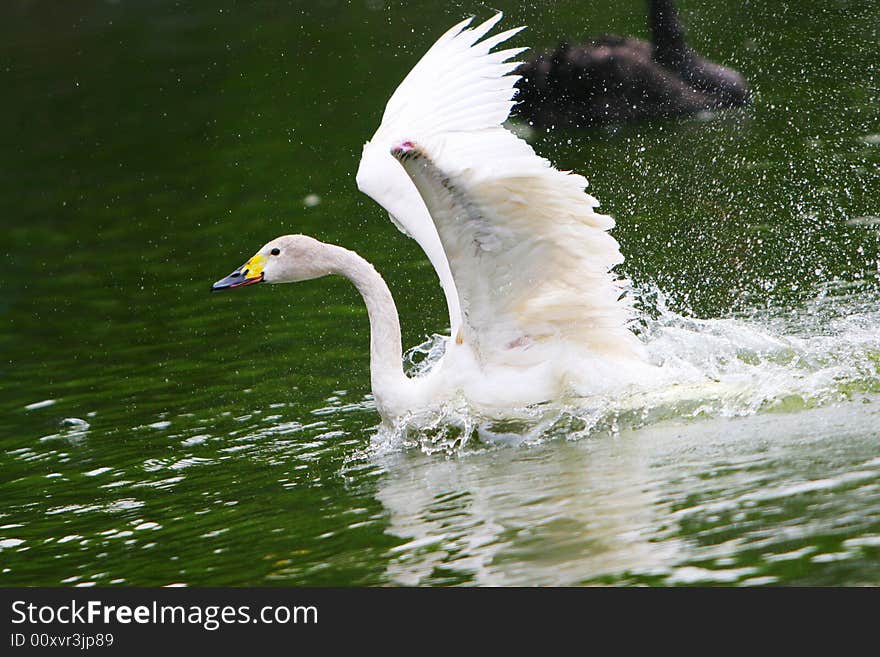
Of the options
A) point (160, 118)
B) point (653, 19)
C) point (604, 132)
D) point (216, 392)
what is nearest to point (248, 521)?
point (216, 392)

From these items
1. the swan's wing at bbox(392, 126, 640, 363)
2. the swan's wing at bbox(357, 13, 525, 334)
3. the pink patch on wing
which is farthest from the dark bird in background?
the pink patch on wing

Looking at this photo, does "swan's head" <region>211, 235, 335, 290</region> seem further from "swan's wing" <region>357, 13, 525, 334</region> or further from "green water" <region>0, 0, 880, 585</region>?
"green water" <region>0, 0, 880, 585</region>

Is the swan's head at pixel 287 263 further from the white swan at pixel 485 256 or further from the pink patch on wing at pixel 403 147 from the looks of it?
the pink patch on wing at pixel 403 147

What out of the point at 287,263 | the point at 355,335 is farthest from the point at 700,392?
the point at 355,335

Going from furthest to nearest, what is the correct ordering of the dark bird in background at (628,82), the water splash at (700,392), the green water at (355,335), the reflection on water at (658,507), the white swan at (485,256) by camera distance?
the dark bird in background at (628,82), the water splash at (700,392), the white swan at (485,256), the green water at (355,335), the reflection on water at (658,507)

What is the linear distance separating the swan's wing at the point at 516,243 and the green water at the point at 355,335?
609mm

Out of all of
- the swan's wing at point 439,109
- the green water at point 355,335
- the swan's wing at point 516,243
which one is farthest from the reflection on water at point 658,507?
the swan's wing at point 439,109

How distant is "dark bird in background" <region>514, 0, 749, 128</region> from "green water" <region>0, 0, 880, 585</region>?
0.46 m

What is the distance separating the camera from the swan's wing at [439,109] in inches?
300

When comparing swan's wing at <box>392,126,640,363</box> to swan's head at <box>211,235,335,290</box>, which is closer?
swan's wing at <box>392,126,640,363</box>

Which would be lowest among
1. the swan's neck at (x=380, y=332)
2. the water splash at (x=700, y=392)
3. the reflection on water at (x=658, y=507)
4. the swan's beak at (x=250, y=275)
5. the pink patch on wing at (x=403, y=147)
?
the reflection on water at (x=658, y=507)

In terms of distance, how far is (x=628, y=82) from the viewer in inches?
643

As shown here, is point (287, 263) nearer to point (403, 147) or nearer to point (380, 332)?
point (380, 332)

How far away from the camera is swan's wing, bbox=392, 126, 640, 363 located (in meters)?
6.58
